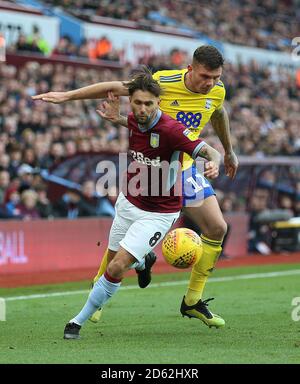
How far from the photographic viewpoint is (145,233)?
7992 millimetres

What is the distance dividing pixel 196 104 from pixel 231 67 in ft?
66.7

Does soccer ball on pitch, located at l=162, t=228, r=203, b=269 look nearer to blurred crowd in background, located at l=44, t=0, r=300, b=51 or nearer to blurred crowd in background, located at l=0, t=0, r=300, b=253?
blurred crowd in background, located at l=0, t=0, r=300, b=253

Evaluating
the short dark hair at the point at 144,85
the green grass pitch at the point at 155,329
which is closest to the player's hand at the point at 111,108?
the short dark hair at the point at 144,85

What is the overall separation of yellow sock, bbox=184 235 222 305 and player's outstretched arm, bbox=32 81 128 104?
5.91 ft

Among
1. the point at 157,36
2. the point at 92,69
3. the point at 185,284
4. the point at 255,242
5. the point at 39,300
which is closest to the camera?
the point at 39,300

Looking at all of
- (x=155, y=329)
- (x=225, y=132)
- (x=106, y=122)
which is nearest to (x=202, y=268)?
(x=155, y=329)

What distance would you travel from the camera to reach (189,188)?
890cm

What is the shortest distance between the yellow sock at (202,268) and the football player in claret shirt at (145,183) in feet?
3.04

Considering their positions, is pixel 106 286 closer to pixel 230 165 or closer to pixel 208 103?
pixel 230 165

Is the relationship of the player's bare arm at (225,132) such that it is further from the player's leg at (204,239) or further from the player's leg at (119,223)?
the player's leg at (119,223)

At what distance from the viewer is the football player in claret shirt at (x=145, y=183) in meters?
7.83

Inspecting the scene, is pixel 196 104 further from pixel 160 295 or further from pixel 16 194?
pixel 16 194

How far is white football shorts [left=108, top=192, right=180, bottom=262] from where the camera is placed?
793 cm

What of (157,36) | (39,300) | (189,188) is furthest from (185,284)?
(157,36)
